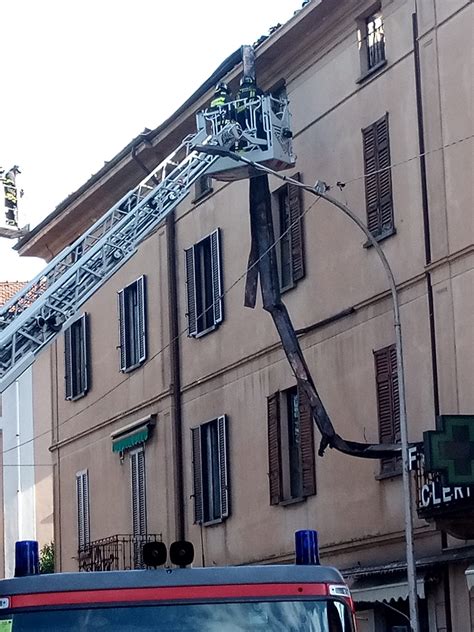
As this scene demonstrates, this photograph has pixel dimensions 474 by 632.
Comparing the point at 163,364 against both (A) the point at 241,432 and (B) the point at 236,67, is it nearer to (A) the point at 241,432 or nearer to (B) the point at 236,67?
(A) the point at 241,432

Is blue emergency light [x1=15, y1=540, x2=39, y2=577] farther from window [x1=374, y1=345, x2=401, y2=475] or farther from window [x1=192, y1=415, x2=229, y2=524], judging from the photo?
window [x1=192, y1=415, x2=229, y2=524]

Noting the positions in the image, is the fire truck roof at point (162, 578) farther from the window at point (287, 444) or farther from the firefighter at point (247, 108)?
the window at point (287, 444)

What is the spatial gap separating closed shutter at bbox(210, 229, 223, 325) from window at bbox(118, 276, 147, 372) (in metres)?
3.22

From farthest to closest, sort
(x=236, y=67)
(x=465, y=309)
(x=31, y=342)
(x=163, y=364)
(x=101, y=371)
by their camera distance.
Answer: (x=101, y=371) → (x=163, y=364) → (x=236, y=67) → (x=31, y=342) → (x=465, y=309)

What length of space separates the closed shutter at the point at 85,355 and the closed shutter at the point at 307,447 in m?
10.2

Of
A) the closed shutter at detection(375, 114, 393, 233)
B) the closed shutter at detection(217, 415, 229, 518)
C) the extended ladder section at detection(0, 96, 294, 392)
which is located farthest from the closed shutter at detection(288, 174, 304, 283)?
the closed shutter at detection(217, 415, 229, 518)

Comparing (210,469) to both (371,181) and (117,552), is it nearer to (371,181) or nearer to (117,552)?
(117,552)

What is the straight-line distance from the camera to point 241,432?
26.7 meters

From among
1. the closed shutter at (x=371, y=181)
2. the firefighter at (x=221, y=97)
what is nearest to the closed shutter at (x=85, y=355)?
the firefighter at (x=221, y=97)

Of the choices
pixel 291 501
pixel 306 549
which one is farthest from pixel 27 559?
pixel 291 501

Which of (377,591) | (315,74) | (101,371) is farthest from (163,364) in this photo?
(377,591)

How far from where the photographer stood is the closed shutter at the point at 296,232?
24.6 meters

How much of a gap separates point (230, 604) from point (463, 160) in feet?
42.7

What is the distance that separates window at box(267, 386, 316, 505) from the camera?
24562 mm
